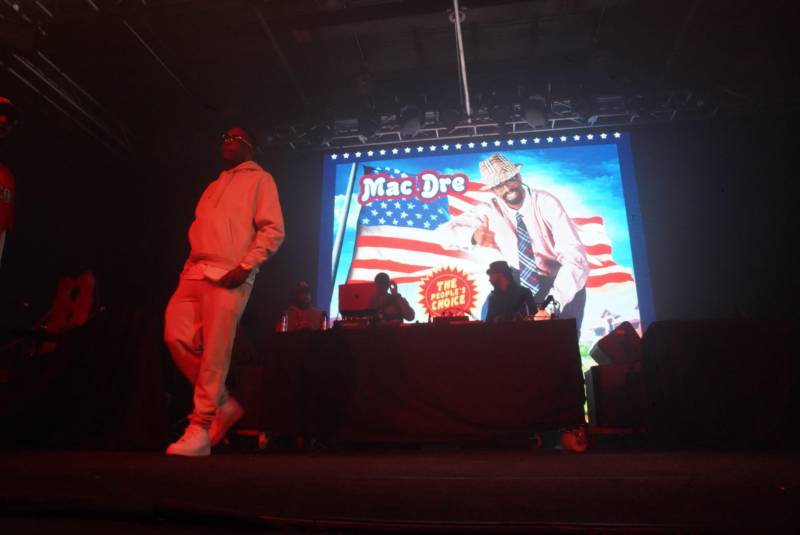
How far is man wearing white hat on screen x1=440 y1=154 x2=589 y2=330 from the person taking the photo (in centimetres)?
645

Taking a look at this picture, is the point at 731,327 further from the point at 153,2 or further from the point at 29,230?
the point at 29,230

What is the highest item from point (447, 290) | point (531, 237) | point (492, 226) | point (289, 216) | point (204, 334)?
point (289, 216)

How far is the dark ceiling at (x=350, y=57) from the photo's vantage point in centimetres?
580

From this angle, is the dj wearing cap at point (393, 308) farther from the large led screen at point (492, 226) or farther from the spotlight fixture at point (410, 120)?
the spotlight fixture at point (410, 120)

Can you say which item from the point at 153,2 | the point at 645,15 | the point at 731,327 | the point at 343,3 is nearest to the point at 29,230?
the point at 153,2

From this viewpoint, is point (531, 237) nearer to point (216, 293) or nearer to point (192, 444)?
point (216, 293)

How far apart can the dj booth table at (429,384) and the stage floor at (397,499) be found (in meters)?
1.17

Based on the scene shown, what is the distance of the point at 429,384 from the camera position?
2938 millimetres

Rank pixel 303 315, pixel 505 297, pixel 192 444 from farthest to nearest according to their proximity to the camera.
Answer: pixel 303 315 → pixel 505 297 → pixel 192 444

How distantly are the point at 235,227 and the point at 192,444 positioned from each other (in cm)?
102

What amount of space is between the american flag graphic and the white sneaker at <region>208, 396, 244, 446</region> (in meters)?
4.20

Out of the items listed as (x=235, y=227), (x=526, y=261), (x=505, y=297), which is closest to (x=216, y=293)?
(x=235, y=227)

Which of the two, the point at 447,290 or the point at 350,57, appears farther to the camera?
the point at 350,57

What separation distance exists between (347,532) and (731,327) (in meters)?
2.96
